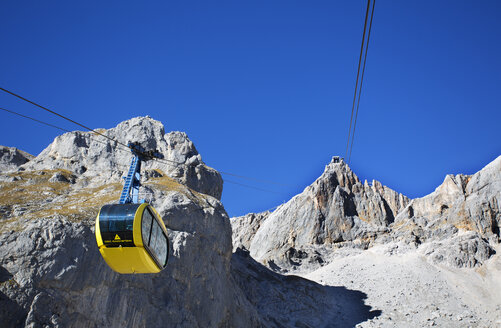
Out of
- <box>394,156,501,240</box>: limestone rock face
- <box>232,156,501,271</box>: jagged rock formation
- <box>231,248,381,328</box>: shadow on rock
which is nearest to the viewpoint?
<box>231,248,381,328</box>: shadow on rock

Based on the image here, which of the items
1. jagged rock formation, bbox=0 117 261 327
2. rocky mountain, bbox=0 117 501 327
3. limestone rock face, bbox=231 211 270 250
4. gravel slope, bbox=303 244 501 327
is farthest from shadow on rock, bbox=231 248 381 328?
limestone rock face, bbox=231 211 270 250

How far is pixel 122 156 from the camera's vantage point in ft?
246

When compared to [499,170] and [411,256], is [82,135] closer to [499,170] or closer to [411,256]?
[411,256]

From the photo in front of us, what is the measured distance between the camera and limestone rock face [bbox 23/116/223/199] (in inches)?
2790

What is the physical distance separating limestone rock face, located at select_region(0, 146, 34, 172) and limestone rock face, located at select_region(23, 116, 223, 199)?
3777 millimetres

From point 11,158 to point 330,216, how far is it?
3104 inches

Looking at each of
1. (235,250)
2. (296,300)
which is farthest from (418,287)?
(235,250)

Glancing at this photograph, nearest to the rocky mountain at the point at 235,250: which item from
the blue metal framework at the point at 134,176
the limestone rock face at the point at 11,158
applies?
the limestone rock face at the point at 11,158

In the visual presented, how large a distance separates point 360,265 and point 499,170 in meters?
38.6

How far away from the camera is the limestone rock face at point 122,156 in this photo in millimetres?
70875

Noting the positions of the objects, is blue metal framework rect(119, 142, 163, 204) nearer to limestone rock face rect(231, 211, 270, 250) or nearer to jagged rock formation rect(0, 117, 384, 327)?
jagged rock formation rect(0, 117, 384, 327)

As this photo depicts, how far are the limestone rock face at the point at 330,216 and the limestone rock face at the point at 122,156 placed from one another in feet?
144

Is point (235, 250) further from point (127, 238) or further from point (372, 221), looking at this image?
point (127, 238)

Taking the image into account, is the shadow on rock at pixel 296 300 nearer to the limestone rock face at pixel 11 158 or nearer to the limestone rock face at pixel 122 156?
the limestone rock face at pixel 122 156
